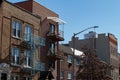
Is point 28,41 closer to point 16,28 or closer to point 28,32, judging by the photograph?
point 28,32

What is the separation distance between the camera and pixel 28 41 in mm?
46938

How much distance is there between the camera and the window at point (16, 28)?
44844 mm

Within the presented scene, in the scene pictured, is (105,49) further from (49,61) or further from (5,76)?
(5,76)

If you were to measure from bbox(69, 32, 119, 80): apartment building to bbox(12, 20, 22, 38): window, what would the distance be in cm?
4775

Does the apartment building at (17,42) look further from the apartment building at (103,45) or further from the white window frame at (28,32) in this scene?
the apartment building at (103,45)

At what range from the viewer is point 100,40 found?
9544cm

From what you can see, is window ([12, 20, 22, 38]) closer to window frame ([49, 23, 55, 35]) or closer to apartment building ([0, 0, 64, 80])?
apartment building ([0, 0, 64, 80])

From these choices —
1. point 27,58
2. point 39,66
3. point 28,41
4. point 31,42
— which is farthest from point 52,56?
point 28,41

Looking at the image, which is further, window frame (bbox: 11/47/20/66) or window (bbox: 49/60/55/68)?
window (bbox: 49/60/55/68)

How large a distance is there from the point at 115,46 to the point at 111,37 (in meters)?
4.91

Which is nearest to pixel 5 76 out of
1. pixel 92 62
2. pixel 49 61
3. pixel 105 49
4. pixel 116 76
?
pixel 49 61

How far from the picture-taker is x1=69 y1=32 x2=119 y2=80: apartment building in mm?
93875

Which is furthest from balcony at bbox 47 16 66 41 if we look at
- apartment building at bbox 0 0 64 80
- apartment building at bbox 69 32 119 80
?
apartment building at bbox 69 32 119 80

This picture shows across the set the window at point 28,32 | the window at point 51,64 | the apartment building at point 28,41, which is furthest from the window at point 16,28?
the window at point 51,64
